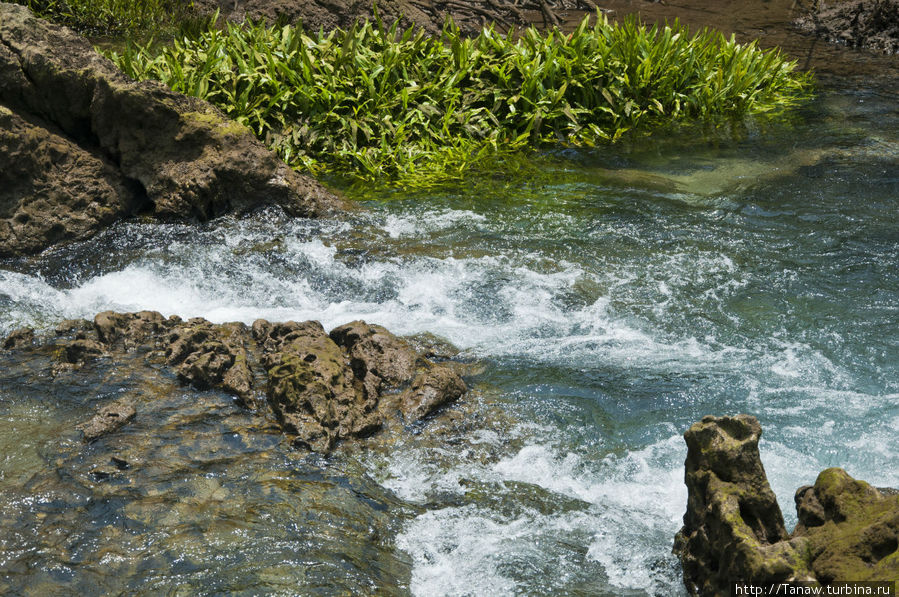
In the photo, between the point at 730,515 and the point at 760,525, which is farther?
the point at 760,525

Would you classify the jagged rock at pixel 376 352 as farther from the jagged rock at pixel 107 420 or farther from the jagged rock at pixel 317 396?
the jagged rock at pixel 107 420

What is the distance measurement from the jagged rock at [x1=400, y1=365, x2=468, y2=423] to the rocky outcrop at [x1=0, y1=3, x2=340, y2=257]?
3622 millimetres

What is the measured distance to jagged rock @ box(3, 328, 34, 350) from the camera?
5.92 meters

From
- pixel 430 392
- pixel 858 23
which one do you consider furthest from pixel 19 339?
pixel 858 23

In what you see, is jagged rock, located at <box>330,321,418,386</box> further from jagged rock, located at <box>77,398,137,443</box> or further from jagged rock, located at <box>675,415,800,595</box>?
jagged rock, located at <box>675,415,800,595</box>

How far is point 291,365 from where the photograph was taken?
5418 mm

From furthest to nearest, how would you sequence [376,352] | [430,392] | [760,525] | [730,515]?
1. [376,352]
2. [430,392]
3. [760,525]
4. [730,515]

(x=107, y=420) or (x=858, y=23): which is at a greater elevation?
(x=858, y=23)

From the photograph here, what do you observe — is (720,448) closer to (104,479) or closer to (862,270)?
(104,479)

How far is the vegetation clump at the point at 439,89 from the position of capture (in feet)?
34.0

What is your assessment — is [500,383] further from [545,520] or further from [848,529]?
[848,529]

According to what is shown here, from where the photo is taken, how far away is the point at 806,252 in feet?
26.1

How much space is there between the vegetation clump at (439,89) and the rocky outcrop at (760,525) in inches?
257

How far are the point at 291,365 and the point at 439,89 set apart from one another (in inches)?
259
